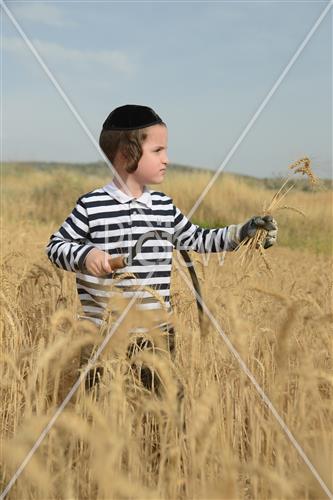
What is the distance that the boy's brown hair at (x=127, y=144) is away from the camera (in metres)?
2.38

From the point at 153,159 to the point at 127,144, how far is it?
0.33 ft

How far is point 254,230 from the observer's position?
240 cm

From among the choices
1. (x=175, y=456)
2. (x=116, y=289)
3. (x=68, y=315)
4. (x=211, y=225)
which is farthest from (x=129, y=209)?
(x=211, y=225)

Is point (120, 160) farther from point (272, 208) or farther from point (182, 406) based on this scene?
point (182, 406)

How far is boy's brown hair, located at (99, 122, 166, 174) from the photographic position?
238 cm

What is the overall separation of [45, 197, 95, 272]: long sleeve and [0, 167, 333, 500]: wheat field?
0.75 feet

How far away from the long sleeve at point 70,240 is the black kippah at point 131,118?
29 centimetres

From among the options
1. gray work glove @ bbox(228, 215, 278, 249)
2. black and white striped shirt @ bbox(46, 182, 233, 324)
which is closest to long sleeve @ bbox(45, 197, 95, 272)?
black and white striped shirt @ bbox(46, 182, 233, 324)

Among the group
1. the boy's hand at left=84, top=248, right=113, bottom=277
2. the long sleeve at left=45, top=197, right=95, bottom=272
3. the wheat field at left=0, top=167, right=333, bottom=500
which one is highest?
the long sleeve at left=45, top=197, right=95, bottom=272

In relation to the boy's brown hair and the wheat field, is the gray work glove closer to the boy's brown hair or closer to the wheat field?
the wheat field

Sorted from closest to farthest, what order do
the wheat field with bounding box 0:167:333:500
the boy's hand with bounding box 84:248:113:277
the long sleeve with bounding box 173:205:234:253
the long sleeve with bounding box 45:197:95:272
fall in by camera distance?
1. the wheat field with bounding box 0:167:333:500
2. the boy's hand with bounding box 84:248:113:277
3. the long sleeve with bounding box 45:197:95:272
4. the long sleeve with bounding box 173:205:234:253

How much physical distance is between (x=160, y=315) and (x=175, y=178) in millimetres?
11034

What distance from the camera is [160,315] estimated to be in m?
2.24

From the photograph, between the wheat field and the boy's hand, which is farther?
the boy's hand
